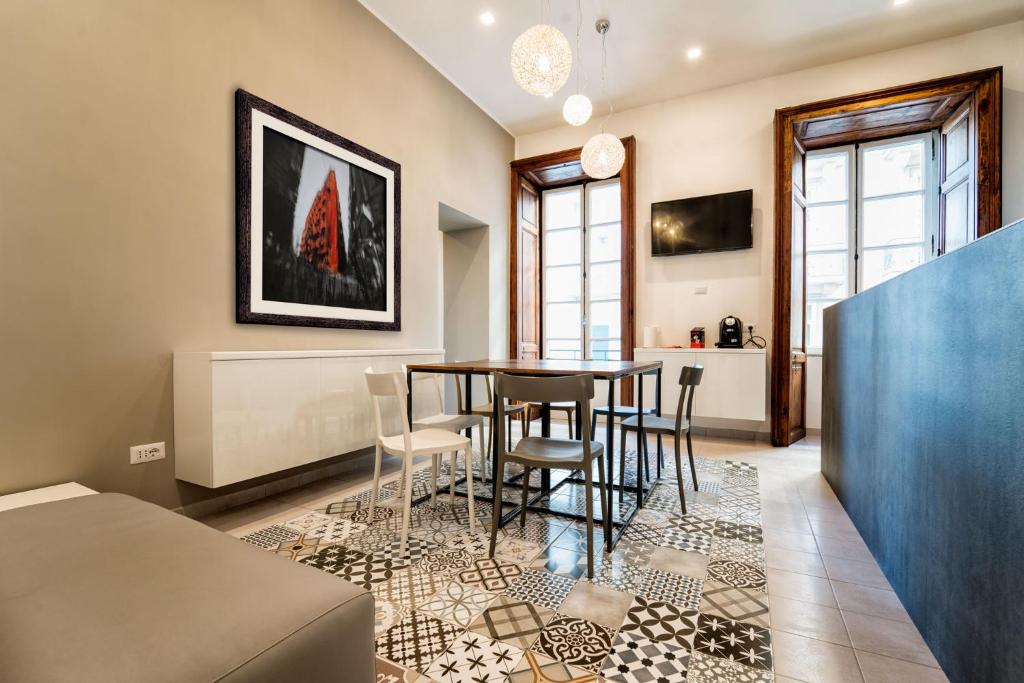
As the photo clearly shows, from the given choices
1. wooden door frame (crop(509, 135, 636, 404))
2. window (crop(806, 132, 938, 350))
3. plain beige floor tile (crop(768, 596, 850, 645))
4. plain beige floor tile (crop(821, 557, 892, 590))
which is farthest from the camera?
wooden door frame (crop(509, 135, 636, 404))

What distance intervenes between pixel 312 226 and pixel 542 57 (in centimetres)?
182

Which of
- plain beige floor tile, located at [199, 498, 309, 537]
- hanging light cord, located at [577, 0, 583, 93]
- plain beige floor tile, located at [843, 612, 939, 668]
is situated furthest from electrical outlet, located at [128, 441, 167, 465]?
hanging light cord, located at [577, 0, 583, 93]

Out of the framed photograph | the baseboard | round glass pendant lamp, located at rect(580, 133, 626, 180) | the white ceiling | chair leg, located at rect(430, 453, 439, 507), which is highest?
the white ceiling

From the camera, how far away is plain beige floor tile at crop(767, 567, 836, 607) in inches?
66.5

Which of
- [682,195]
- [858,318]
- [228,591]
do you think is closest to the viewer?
[228,591]

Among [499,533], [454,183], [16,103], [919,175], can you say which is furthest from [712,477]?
[16,103]

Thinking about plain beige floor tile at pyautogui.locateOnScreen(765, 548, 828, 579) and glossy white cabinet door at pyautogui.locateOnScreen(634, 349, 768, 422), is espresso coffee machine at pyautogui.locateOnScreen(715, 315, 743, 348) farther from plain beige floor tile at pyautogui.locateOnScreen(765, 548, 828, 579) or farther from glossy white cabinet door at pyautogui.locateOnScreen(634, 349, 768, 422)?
plain beige floor tile at pyautogui.locateOnScreen(765, 548, 828, 579)

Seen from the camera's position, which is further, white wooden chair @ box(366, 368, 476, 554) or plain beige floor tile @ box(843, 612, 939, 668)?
white wooden chair @ box(366, 368, 476, 554)

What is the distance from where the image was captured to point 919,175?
4.44m

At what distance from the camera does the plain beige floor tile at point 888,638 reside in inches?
53.9

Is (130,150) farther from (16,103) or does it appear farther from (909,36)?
(909,36)

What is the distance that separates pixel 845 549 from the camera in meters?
2.09

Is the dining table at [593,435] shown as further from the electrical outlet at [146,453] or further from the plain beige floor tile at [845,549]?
the electrical outlet at [146,453]

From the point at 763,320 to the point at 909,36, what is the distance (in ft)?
8.66
